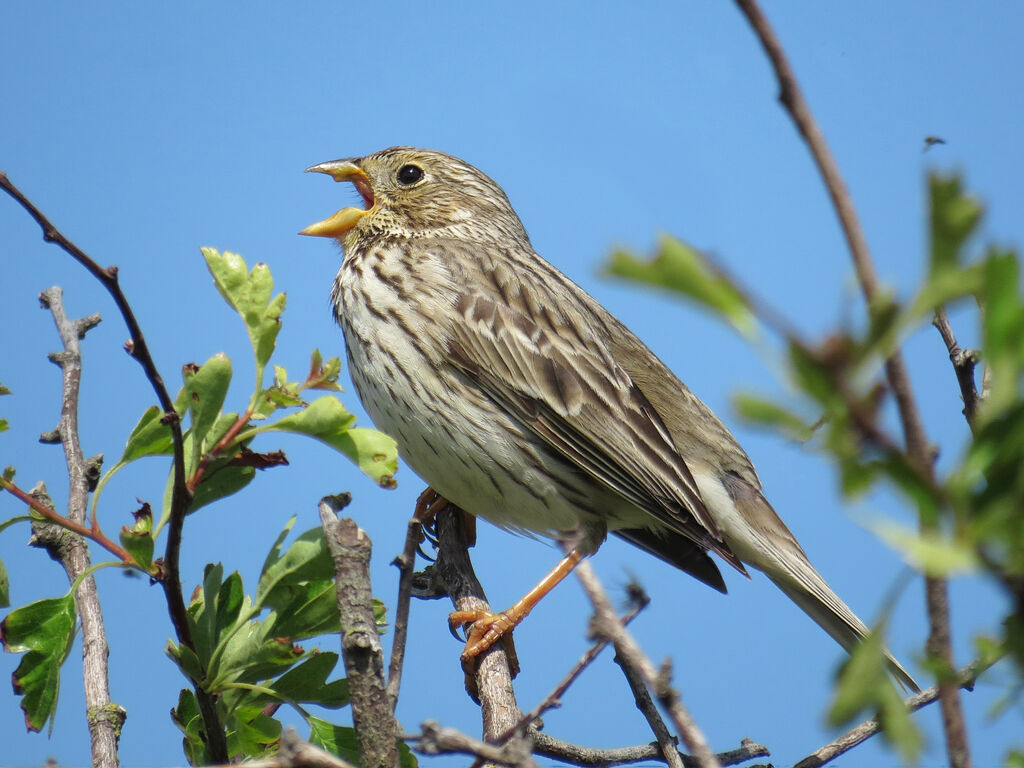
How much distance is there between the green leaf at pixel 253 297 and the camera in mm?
2361

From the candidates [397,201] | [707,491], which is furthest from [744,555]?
[397,201]

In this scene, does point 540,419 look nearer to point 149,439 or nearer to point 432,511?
point 432,511

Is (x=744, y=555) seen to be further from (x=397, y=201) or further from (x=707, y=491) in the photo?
(x=397, y=201)

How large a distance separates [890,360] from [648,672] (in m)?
0.69

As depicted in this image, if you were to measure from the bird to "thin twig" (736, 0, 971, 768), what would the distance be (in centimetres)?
329

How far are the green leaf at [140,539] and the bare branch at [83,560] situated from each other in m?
0.32

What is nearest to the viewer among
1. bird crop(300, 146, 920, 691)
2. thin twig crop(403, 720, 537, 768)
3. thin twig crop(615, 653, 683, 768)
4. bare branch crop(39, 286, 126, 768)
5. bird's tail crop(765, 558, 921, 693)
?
thin twig crop(403, 720, 537, 768)

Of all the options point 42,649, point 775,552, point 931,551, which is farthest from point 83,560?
point 775,552

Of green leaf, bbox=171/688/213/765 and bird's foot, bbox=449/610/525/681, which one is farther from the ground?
bird's foot, bbox=449/610/525/681

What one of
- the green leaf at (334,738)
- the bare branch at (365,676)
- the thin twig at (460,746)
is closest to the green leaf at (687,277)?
the thin twig at (460,746)

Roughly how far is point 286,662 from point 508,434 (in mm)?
2255

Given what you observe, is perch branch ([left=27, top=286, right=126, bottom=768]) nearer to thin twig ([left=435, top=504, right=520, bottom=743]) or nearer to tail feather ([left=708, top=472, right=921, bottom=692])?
thin twig ([left=435, top=504, right=520, bottom=743])

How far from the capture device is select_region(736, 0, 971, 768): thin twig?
836 mm

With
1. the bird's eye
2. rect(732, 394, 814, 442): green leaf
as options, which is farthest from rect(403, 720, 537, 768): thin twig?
the bird's eye
